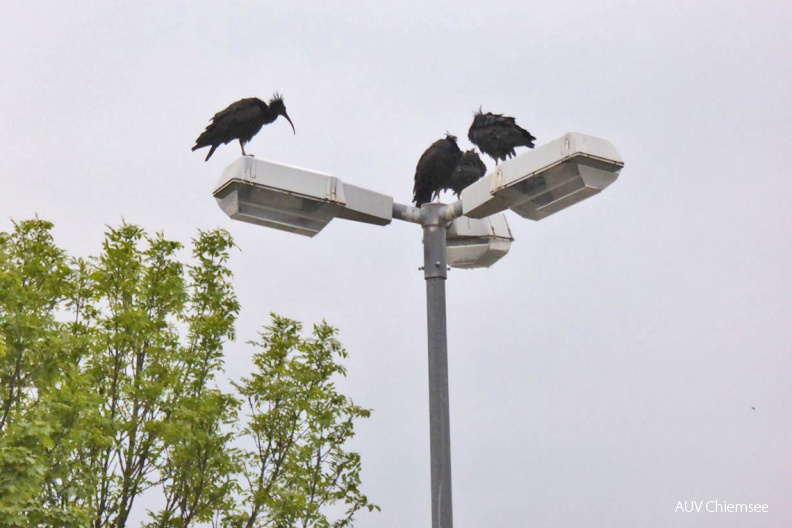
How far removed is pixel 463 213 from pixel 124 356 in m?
7.47

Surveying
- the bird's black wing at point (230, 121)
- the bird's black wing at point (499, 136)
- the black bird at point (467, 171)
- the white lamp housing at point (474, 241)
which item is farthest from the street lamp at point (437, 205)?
the black bird at point (467, 171)

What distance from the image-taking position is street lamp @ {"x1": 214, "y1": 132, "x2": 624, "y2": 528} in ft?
17.2

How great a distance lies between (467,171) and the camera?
45.5ft

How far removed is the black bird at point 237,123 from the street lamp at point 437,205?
556 centimetres

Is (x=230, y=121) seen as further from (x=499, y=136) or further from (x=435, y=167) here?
(x=499, y=136)

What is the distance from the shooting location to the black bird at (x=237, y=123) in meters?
11.1

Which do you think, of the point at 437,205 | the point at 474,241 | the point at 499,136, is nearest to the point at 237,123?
the point at 499,136

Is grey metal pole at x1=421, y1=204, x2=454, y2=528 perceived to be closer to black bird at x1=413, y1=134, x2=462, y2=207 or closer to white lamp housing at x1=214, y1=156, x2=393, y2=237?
white lamp housing at x1=214, y1=156, x2=393, y2=237

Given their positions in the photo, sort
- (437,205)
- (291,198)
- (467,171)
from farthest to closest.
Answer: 1. (467,171)
2. (437,205)
3. (291,198)

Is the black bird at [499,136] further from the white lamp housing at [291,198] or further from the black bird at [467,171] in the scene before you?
the white lamp housing at [291,198]

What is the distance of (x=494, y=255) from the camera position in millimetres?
6570

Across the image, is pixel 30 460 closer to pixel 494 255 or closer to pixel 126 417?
pixel 126 417

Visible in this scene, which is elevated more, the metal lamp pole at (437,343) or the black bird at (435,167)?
the black bird at (435,167)

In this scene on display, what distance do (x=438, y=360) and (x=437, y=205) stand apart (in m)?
0.99
